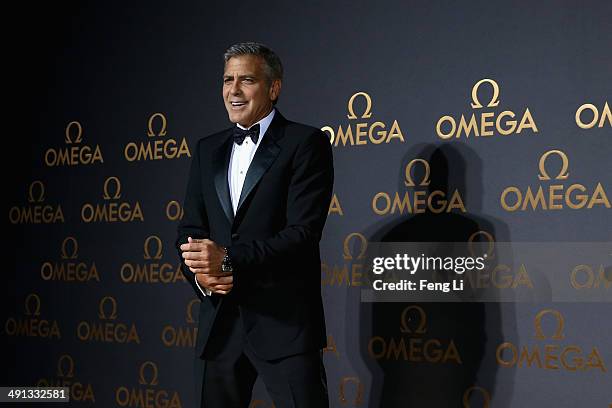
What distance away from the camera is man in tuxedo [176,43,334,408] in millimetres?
2305

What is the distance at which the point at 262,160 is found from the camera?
2.40m

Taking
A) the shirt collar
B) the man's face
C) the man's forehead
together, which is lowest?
the shirt collar

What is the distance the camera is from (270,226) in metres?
2.38

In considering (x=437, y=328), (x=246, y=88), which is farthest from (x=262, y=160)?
(x=437, y=328)

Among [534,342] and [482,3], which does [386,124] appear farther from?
[534,342]

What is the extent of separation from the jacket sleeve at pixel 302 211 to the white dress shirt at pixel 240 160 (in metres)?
0.14

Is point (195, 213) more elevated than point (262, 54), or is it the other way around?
point (262, 54)

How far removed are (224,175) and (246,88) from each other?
26cm

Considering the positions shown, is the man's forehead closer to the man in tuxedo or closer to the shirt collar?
the man in tuxedo

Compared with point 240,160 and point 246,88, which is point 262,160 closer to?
point 240,160

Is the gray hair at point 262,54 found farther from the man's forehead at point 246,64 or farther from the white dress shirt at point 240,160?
the white dress shirt at point 240,160

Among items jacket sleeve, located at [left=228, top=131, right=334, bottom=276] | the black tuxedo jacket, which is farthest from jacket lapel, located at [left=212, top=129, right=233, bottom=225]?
jacket sleeve, located at [left=228, top=131, right=334, bottom=276]

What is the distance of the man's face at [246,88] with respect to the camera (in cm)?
244

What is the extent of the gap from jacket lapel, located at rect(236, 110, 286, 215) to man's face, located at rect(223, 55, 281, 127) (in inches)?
3.1
